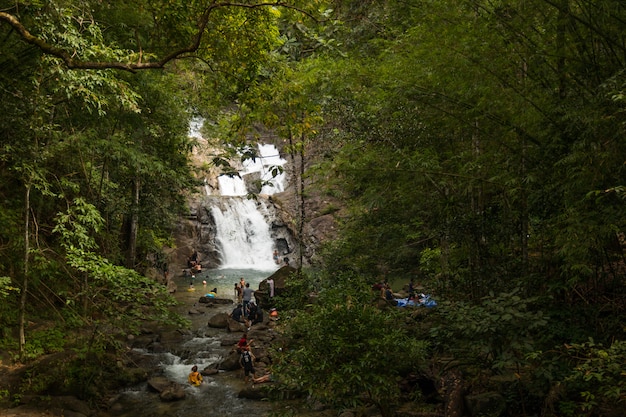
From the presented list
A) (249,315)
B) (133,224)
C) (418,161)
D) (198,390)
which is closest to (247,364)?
(198,390)

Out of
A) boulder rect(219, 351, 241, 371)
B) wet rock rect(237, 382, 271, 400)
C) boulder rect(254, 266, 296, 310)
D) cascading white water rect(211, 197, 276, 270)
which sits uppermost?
cascading white water rect(211, 197, 276, 270)

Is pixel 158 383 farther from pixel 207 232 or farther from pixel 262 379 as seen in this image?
pixel 207 232

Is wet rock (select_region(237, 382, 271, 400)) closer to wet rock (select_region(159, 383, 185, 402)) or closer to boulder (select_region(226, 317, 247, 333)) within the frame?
wet rock (select_region(159, 383, 185, 402))

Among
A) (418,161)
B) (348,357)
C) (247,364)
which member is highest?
(418,161)

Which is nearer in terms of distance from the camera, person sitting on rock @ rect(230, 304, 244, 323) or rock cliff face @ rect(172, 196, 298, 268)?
A: person sitting on rock @ rect(230, 304, 244, 323)

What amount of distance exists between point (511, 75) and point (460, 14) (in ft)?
4.94

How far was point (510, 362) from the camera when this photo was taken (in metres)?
5.50

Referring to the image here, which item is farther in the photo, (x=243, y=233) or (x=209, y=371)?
(x=243, y=233)

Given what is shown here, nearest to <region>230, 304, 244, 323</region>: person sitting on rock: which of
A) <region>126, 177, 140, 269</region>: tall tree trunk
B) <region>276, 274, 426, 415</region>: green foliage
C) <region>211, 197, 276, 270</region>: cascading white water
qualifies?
<region>126, 177, 140, 269</region>: tall tree trunk

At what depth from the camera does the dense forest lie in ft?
18.5

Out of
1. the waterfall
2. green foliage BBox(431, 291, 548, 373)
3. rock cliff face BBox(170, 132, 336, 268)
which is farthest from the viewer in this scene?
the waterfall

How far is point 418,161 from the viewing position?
8711 millimetres

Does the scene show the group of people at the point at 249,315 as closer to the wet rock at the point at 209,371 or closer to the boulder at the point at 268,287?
the boulder at the point at 268,287

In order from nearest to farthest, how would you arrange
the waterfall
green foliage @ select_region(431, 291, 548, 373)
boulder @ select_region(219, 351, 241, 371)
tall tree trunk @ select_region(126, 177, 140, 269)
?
1. green foliage @ select_region(431, 291, 548, 373)
2. boulder @ select_region(219, 351, 241, 371)
3. tall tree trunk @ select_region(126, 177, 140, 269)
4. the waterfall
